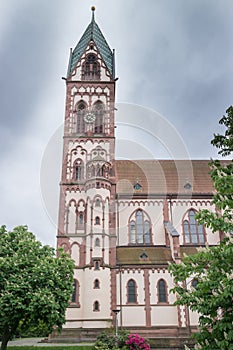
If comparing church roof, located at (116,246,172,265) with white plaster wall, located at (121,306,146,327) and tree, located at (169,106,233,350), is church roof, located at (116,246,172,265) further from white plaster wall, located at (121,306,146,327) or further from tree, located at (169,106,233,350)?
tree, located at (169,106,233,350)

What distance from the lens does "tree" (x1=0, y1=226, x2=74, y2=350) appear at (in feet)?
57.6

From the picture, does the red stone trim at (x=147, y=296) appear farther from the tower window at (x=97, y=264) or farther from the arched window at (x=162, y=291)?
the tower window at (x=97, y=264)

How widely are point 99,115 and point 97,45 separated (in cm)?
1093

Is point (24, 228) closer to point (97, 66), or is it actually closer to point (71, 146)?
point (71, 146)

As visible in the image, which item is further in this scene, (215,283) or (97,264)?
(97,264)

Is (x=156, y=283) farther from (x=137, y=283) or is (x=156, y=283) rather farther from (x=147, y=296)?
(x=137, y=283)

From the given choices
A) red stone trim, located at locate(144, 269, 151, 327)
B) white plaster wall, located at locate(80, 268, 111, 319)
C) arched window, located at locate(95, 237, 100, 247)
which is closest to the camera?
white plaster wall, located at locate(80, 268, 111, 319)

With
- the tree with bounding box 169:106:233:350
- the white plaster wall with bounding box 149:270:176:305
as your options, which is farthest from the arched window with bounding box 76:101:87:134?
the tree with bounding box 169:106:233:350

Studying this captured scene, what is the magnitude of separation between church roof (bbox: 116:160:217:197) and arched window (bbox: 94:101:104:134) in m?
4.80

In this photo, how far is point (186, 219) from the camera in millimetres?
33906

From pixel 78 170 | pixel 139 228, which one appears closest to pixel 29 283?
pixel 139 228

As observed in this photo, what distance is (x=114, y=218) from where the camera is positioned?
103 ft

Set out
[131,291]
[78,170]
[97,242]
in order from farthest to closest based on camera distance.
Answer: [78,170]
[97,242]
[131,291]

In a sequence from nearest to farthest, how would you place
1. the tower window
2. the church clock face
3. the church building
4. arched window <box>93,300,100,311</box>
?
arched window <box>93,300,100,311</box> < the church building < the tower window < the church clock face
